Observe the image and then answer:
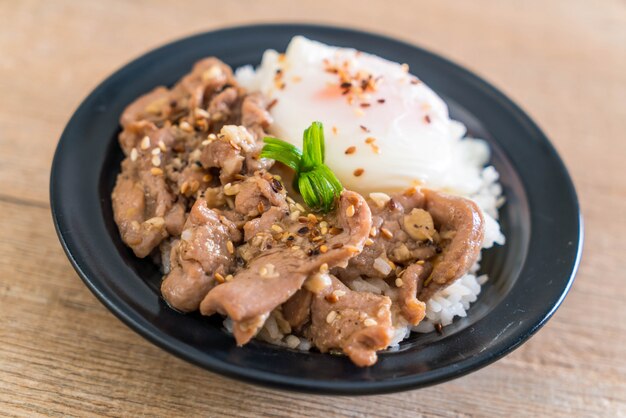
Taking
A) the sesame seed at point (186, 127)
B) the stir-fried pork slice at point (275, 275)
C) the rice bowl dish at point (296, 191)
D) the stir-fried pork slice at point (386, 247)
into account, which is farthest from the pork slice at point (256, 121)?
the stir-fried pork slice at point (386, 247)

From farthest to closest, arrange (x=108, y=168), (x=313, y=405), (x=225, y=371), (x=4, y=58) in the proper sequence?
(x=4, y=58), (x=108, y=168), (x=313, y=405), (x=225, y=371)

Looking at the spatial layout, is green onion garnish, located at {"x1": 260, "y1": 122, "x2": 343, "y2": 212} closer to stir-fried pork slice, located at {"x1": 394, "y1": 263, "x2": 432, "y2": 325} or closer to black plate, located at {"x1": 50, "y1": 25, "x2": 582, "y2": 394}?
stir-fried pork slice, located at {"x1": 394, "y1": 263, "x2": 432, "y2": 325}

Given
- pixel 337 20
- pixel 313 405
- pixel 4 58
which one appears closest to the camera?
pixel 313 405

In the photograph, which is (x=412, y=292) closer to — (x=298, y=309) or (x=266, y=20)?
(x=298, y=309)

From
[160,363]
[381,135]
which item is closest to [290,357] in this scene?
[160,363]

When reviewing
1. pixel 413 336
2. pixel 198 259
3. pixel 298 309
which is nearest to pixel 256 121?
pixel 198 259

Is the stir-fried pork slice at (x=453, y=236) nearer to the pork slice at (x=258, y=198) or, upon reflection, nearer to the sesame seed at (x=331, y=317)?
the sesame seed at (x=331, y=317)

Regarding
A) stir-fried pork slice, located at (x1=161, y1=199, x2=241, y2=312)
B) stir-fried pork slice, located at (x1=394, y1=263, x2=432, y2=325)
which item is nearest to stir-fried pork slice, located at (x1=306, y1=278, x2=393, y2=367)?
stir-fried pork slice, located at (x1=394, y1=263, x2=432, y2=325)

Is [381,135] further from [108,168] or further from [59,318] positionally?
[59,318]
